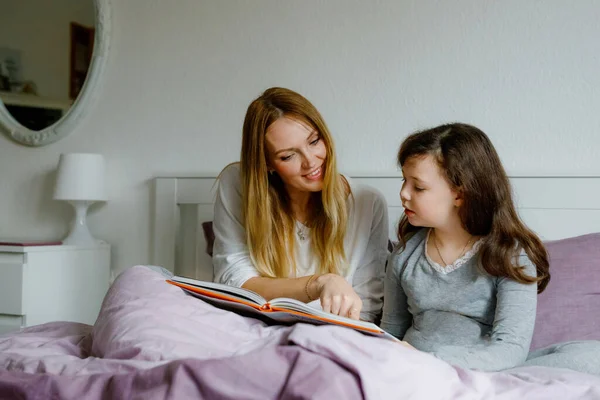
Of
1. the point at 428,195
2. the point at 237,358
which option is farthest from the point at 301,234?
the point at 237,358

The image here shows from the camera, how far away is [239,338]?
1181mm

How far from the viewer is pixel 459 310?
152cm

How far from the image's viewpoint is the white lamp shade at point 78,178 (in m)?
2.60

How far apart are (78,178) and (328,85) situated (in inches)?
38.9

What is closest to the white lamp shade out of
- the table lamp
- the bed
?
the table lamp

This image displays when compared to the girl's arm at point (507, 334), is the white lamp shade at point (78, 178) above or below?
above

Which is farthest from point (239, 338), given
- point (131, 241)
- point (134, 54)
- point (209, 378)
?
point (134, 54)

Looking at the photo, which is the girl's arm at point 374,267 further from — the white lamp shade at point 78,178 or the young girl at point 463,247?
the white lamp shade at point 78,178

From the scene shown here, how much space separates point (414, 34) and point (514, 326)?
1165 millimetres

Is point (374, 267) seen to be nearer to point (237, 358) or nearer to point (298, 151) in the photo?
point (298, 151)

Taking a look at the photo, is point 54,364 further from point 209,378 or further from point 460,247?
point 460,247

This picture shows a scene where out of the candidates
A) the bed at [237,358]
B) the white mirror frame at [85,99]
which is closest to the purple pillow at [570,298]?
the bed at [237,358]

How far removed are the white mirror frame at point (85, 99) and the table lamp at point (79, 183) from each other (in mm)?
211

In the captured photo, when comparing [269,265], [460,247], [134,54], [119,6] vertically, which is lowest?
[269,265]
